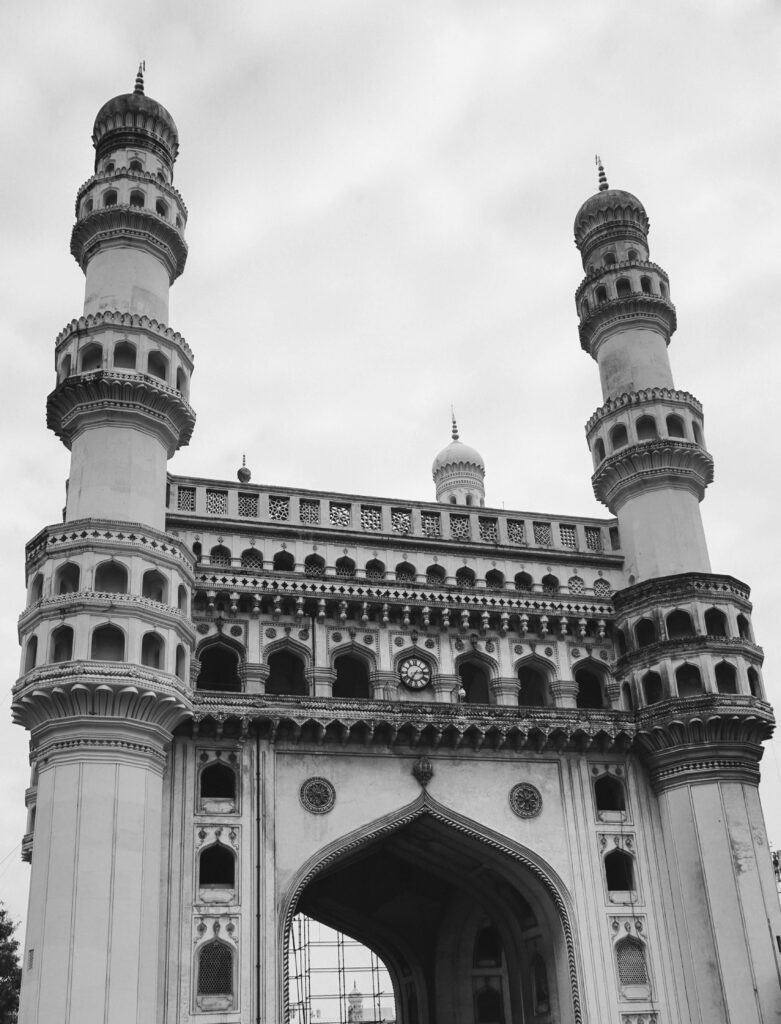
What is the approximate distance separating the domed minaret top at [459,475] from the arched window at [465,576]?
81.0 feet

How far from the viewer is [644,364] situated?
32.7m

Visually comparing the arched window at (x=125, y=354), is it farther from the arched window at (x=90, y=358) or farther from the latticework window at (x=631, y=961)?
the latticework window at (x=631, y=961)

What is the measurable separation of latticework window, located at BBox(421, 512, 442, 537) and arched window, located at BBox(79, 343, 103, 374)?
866cm

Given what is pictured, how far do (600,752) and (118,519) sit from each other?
12200 mm

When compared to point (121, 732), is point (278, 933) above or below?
below

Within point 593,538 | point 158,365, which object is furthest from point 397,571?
point 158,365

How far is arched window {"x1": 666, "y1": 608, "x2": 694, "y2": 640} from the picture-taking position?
28.6m

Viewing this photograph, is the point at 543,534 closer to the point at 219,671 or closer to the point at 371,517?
the point at 371,517

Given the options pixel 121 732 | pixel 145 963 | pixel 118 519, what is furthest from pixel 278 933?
pixel 118 519

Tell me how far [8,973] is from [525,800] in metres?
→ 19.3

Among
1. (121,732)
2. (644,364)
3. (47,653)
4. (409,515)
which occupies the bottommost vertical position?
(121,732)

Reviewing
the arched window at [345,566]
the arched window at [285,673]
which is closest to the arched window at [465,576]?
the arched window at [345,566]

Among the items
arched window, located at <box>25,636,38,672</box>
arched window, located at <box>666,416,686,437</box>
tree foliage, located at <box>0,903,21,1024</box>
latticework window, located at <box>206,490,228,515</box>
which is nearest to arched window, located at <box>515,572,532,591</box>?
arched window, located at <box>666,416,686,437</box>

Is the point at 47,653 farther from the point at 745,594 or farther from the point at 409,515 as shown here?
the point at 745,594
